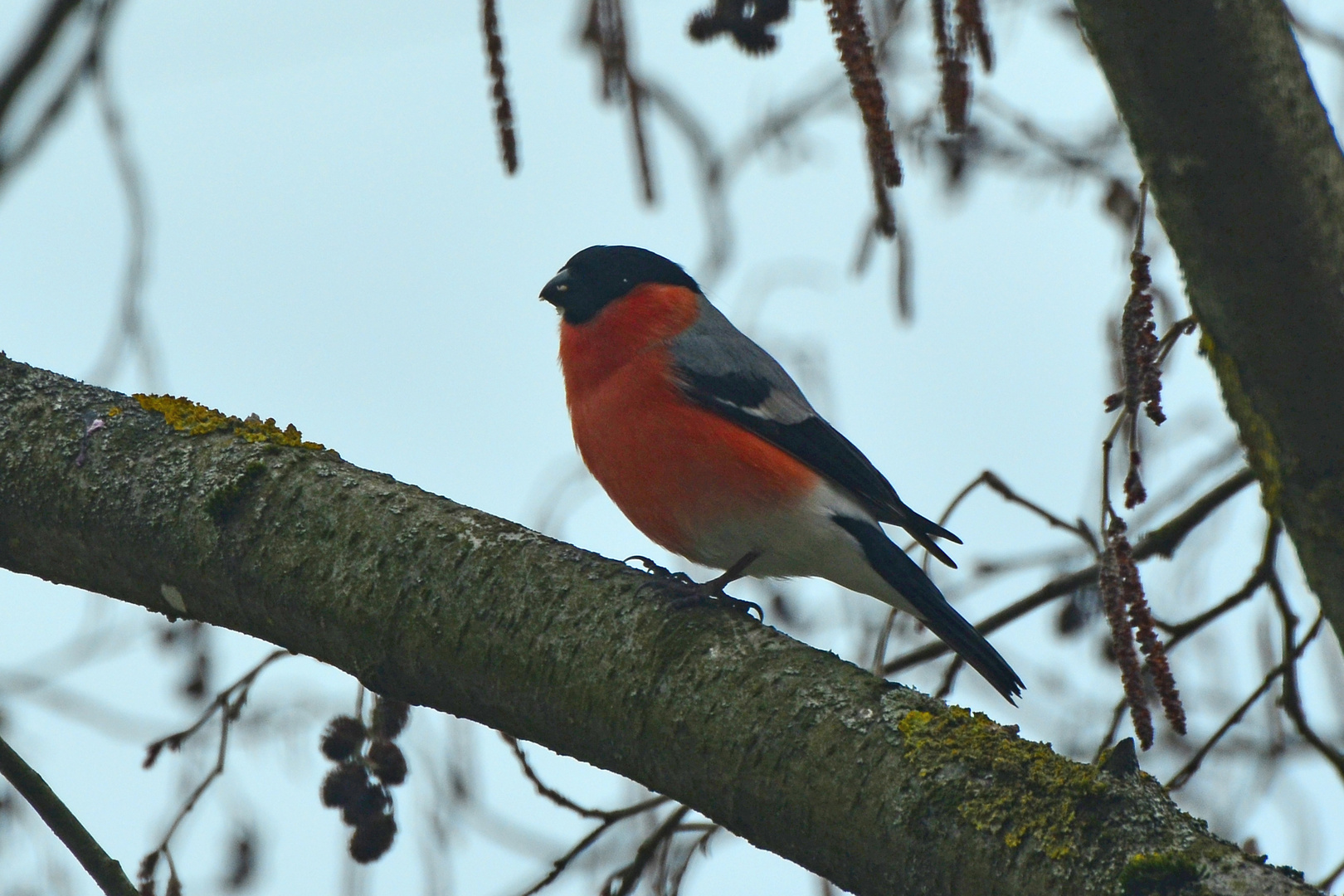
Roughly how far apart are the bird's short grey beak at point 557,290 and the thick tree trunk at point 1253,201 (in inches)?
115

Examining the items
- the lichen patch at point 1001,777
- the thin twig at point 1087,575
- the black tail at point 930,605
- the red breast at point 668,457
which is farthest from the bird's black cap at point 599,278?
the lichen patch at point 1001,777

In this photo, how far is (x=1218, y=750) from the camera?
4.14 meters

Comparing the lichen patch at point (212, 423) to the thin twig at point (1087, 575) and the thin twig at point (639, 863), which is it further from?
the thin twig at point (1087, 575)

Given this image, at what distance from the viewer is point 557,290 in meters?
4.54

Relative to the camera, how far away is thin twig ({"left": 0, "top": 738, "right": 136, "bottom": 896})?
200 centimetres

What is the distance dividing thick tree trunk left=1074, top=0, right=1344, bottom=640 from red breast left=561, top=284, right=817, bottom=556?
183 cm

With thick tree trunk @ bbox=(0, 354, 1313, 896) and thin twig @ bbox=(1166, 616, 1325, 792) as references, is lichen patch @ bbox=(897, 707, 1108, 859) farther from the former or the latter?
thin twig @ bbox=(1166, 616, 1325, 792)

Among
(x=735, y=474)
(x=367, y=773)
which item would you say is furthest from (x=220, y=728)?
(x=735, y=474)

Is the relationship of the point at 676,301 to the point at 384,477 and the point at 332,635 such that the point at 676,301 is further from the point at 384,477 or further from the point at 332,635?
the point at 332,635

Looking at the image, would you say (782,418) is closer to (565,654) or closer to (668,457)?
(668,457)

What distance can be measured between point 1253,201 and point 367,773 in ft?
6.58

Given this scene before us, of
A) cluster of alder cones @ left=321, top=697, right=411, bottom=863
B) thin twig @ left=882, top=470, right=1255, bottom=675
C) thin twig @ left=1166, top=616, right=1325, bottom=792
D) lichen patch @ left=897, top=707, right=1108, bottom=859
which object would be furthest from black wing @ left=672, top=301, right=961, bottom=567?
lichen patch @ left=897, top=707, right=1108, bottom=859

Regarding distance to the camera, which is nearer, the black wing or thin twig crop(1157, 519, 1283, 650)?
thin twig crop(1157, 519, 1283, 650)

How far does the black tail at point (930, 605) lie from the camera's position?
316 centimetres
